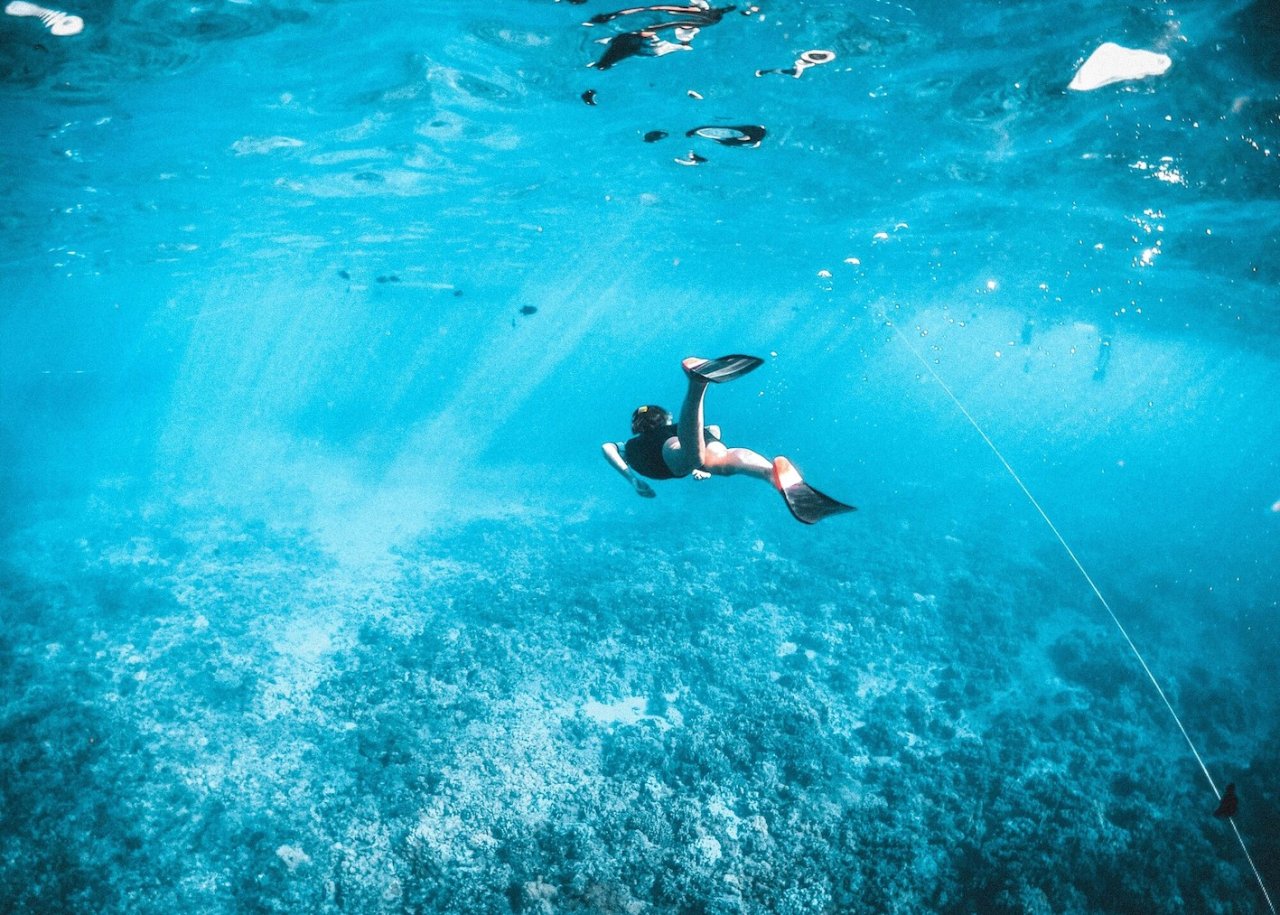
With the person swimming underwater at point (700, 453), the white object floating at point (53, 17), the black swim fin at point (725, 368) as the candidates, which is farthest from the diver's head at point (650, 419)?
the white object floating at point (53, 17)

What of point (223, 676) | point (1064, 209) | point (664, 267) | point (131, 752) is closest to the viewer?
point (131, 752)

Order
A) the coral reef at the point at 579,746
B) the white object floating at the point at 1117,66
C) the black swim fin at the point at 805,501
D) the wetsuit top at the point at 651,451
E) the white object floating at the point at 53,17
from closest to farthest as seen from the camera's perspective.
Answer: the black swim fin at the point at 805,501 < the wetsuit top at the point at 651,451 < the coral reef at the point at 579,746 < the white object floating at the point at 53,17 < the white object floating at the point at 1117,66

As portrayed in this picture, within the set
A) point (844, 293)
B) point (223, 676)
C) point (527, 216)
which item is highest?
point (527, 216)

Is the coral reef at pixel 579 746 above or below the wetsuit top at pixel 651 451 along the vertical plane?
below

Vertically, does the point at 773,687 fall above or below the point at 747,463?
below

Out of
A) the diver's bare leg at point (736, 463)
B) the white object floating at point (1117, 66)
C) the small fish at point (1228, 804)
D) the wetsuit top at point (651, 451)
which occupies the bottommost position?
the small fish at point (1228, 804)

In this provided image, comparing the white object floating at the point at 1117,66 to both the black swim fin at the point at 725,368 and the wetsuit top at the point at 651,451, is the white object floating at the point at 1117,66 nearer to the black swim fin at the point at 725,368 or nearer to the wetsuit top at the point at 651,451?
the black swim fin at the point at 725,368

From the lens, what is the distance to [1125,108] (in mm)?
10758

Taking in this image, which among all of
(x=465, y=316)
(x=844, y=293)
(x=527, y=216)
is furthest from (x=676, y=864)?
(x=465, y=316)

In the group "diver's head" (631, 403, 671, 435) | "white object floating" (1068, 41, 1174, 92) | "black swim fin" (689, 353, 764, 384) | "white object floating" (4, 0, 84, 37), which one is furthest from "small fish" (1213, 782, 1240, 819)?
"white object floating" (4, 0, 84, 37)

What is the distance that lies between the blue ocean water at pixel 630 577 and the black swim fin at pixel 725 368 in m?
6.70

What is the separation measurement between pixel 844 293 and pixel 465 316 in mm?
50851

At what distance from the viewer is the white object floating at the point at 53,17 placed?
26.3ft

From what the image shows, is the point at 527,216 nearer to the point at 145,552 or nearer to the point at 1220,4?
the point at 145,552
